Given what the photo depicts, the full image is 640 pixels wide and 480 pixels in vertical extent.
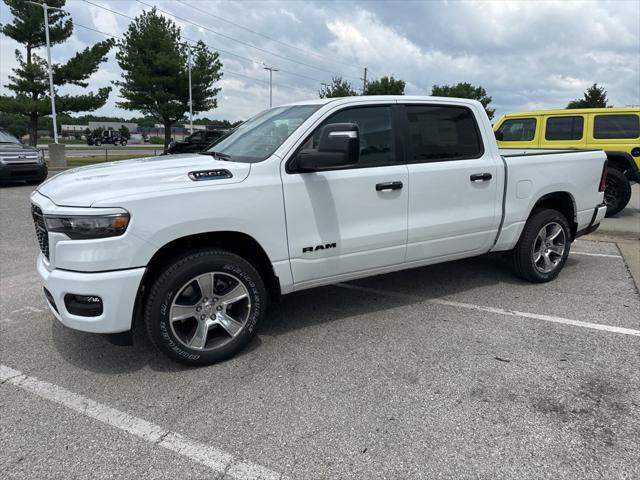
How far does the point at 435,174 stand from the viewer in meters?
4.09

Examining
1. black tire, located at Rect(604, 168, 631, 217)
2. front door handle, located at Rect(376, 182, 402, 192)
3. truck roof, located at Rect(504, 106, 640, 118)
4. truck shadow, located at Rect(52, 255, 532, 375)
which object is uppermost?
truck roof, located at Rect(504, 106, 640, 118)

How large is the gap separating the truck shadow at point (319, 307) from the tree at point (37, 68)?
2504 cm

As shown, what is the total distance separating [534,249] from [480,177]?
1213mm

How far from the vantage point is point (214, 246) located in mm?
3422

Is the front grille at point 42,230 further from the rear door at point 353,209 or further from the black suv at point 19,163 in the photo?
the black suv at point 19,163

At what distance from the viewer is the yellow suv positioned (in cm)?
917

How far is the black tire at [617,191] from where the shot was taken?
30.2ft

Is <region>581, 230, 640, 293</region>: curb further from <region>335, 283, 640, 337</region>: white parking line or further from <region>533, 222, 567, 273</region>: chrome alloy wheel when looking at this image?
<region>335, 283, 640, 337</region>: white parking line

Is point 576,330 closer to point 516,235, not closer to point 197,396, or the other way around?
point 516,235

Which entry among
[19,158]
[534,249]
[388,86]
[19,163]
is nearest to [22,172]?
[19,163]

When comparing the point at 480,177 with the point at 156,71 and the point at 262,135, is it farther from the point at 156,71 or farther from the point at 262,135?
the point at 156,71

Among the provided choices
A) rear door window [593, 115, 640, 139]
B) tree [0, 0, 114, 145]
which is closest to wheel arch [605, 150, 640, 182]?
rear door window [593, 115, 640, 139]

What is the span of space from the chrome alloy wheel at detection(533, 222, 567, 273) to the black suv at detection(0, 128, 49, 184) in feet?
43.1

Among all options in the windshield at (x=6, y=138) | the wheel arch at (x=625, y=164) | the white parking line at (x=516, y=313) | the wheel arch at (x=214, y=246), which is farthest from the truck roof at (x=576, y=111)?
the windshield at (x=6, y=138)
